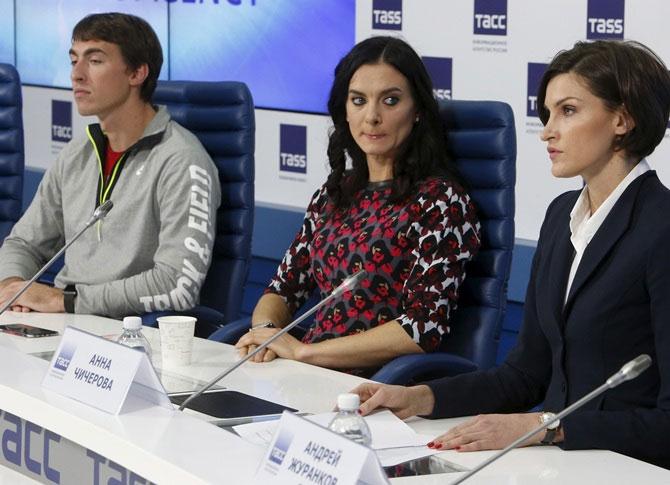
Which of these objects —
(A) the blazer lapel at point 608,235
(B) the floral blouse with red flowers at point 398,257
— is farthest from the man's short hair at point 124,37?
(A) the blazer lapel at point 608,235

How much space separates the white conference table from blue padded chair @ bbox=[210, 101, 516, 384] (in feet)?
1.70

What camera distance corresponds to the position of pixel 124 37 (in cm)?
348

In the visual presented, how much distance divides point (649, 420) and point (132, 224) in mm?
1738

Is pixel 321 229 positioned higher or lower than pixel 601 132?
lower

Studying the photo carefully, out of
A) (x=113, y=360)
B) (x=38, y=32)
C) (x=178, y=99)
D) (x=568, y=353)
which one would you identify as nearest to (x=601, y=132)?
(x=568, y=353)

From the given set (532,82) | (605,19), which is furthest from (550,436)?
(532,82)

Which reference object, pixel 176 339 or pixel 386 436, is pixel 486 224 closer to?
pixel 176 339

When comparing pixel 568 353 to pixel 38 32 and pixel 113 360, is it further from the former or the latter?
pixel 38 32

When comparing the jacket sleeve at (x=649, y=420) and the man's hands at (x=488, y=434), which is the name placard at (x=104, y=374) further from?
the jacket sleeve at (x=649, y=420)

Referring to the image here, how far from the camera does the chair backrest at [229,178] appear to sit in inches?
131

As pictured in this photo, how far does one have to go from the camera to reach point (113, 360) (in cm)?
197

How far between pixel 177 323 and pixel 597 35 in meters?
1.80

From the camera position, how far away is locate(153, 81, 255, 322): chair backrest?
10.9 ft

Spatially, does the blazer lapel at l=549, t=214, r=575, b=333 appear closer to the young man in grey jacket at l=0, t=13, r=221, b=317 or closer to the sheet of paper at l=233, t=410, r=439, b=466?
the sheet of paper at l=233, t=410, r=439, b=466
